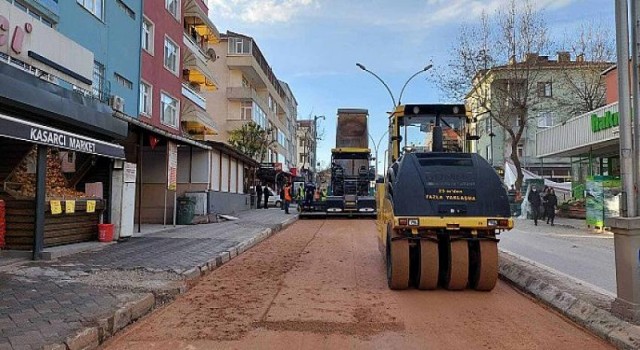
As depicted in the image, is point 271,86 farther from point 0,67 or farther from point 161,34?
point 0,67

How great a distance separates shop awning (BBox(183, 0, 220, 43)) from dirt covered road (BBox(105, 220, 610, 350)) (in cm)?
2548

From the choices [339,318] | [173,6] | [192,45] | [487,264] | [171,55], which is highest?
[173,6]

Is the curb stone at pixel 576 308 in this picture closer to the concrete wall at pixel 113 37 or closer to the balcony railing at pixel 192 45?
the concrete wall at pixel 113 37

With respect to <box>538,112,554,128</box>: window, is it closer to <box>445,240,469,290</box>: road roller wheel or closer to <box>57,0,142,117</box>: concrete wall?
<box>57,0,142,117</box>: concrete wall

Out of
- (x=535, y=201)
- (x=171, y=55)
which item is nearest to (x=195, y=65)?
(x=171, y=55)

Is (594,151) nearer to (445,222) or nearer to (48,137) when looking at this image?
(445,222)

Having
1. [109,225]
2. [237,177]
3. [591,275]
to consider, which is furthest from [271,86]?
[591,275]

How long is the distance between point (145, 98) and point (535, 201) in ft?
61.0

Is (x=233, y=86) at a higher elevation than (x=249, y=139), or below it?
higher

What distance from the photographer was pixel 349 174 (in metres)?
30.0

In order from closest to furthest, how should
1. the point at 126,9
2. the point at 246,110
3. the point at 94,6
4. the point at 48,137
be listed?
the point at 48,137 → the point at 94,6 → the point at 126,9 → the point at 246,110

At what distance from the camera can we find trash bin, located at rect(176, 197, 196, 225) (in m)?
20.4

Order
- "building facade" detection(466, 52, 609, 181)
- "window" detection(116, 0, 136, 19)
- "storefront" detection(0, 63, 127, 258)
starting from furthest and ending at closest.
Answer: "building facade" detection(466, 52, 609, 181), "window" detection(116, 0, 136, 19), "storefront" detection(0, 63, 127, 258)

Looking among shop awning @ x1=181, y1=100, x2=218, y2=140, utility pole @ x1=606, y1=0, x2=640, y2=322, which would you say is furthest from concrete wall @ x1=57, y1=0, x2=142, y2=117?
utility pole @ x1=606, y1=0, x2=640, y2=322
